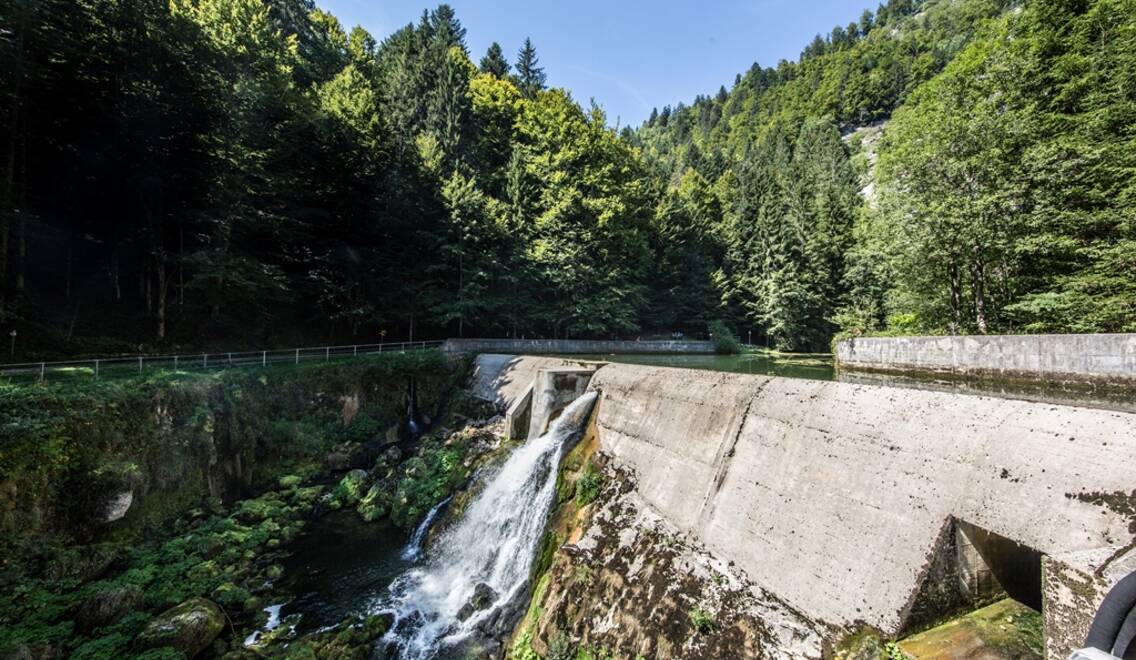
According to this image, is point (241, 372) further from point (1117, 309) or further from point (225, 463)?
point (1117, 309)

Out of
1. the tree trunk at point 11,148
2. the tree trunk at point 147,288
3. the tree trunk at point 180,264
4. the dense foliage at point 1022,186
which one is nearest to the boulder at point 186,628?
the tree trunk at point 11,148

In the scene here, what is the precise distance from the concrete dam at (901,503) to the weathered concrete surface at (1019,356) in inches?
194

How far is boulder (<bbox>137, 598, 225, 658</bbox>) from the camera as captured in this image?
6.51 m

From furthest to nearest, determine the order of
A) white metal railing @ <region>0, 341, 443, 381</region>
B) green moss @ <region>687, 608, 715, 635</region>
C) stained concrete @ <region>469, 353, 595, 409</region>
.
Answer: stained concrete @ <region>469, 353, 595, 409</region>
white metal railing @ <region>0, 341, 443, 381</region>
green moss @ <region>687, 608, 715, 635</region>

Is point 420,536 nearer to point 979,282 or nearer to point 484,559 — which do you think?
point 484,559

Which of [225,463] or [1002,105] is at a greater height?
[1002,105]

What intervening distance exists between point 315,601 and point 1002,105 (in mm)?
25870

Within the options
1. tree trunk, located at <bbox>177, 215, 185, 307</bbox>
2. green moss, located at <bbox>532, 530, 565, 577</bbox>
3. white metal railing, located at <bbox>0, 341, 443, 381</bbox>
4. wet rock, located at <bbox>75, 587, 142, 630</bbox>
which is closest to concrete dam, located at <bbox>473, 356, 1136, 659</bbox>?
green moss, located at <bbox>532, 530, 565, 577</bbox>

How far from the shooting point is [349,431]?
1585 cm

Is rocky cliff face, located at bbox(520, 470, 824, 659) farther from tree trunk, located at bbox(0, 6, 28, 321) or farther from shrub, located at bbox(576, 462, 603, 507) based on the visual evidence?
tree trunk, located at bbox(0, 6, 28, 321)

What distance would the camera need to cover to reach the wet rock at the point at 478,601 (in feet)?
24.3

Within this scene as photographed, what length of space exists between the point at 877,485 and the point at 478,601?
6678mm

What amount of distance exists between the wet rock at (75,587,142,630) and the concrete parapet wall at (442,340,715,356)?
14.2 m

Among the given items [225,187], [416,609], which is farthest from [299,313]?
[416,609]
